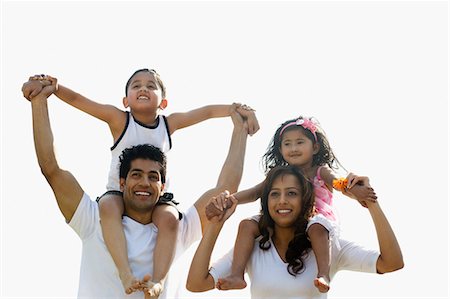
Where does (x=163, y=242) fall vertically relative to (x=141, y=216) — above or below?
below

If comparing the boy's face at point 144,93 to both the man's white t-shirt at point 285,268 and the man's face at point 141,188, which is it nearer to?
the man's face at point 141,188

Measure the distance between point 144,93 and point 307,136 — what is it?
5.59 ft

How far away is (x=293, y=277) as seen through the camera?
231 inches

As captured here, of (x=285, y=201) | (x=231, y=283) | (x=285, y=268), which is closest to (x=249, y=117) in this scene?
(x=285, y=201)

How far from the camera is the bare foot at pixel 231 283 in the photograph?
5.81 m

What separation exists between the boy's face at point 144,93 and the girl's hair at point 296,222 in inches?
68.5

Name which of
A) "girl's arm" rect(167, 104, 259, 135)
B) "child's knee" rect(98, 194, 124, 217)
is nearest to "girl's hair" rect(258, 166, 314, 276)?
"child's knee" rect(98, 194, 124, 217)

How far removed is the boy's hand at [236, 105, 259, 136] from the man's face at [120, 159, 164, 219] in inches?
41.3

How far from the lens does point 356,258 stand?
19.9 ft

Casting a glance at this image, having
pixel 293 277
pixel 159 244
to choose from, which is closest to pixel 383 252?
pixel 293 277

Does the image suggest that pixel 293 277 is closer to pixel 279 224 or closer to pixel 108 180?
pixel 279 224

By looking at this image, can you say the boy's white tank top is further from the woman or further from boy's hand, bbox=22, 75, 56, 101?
the woman

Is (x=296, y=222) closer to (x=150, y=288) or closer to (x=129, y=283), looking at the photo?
(x=150, y=288)

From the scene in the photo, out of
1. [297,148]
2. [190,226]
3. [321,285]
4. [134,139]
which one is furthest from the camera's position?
[134,139]
